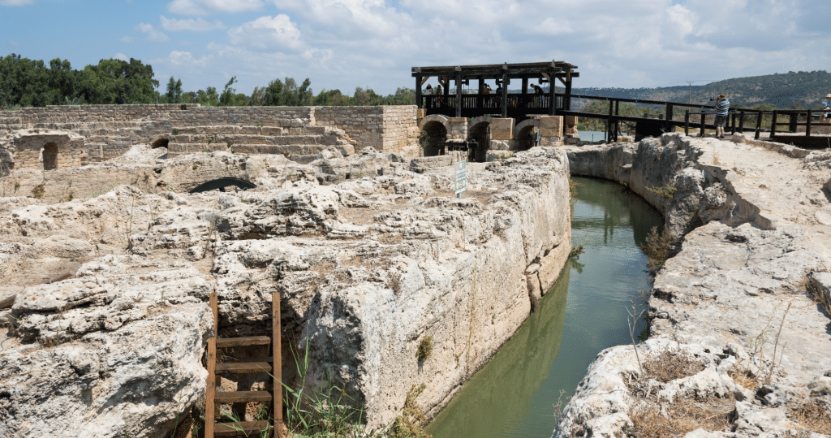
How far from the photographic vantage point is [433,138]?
26.9m

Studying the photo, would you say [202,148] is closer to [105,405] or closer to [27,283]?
[27,283]

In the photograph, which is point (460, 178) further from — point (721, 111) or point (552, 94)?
point (552, 94)

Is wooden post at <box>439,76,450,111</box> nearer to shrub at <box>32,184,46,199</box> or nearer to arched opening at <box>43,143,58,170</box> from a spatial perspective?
arched opening at <box>43,143,58,170</box>

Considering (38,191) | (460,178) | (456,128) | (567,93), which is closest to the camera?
(460,178)

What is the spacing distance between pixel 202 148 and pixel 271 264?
16.7 m

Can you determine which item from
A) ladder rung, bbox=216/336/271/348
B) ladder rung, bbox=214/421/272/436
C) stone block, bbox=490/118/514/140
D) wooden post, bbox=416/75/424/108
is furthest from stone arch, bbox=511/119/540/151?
ladder rung, bbox=214/421/272/436

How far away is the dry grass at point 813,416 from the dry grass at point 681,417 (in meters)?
0.28

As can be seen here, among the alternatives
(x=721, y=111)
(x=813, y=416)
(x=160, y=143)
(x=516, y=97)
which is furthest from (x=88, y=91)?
(x=813, y=416)

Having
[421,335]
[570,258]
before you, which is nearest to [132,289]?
[421,335]

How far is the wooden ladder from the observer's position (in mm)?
4309

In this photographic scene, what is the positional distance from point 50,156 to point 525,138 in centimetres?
1762

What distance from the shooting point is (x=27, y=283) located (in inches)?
195

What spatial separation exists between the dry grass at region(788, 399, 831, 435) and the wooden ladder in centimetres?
310

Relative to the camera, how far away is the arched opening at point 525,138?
24.9 meters
